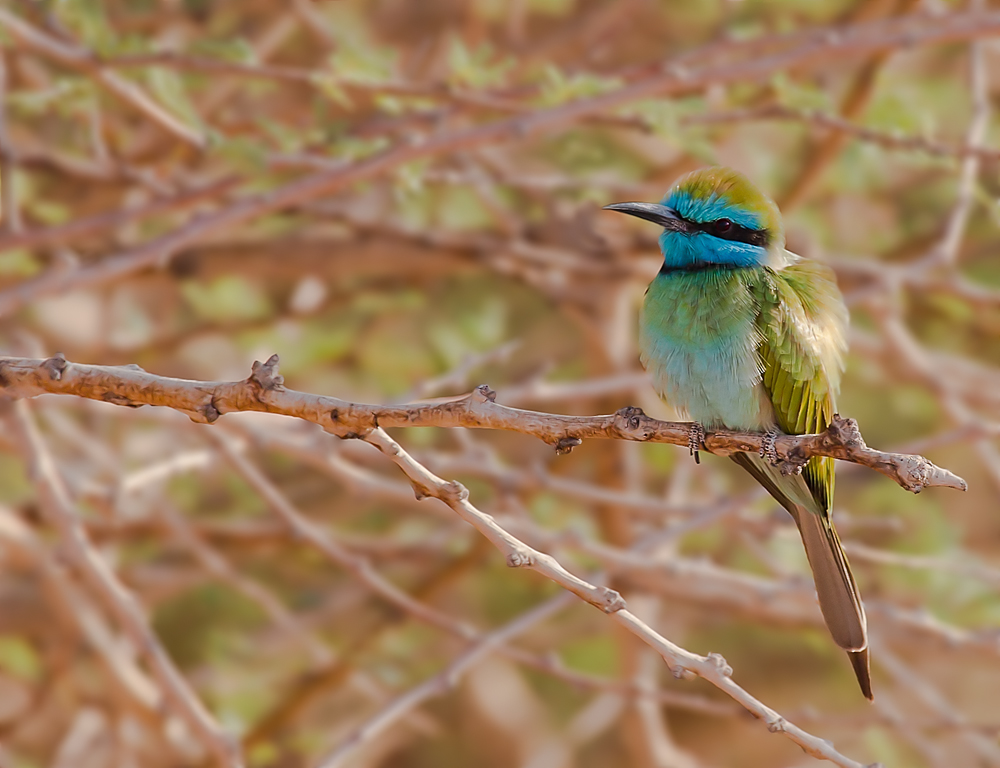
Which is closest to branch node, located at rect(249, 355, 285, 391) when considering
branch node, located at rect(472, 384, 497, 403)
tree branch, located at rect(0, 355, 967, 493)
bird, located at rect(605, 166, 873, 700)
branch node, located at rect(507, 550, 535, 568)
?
tree branch, located at rect(0, 355, 967, 493)

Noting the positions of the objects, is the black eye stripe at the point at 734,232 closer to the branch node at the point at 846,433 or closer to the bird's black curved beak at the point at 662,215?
the bird's black curved beak at the point at 662,215

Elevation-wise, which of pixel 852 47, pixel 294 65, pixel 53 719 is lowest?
pixel 53 719

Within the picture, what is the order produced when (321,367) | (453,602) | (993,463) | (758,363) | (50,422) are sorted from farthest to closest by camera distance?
(453,602) → (321,367) → (50,422) → (993,463) → (758,363)

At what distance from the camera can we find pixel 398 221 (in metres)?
3.70

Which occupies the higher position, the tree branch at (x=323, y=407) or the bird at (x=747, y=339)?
the bird at (x=747, y=339)

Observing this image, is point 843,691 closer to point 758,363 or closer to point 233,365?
point 233,365

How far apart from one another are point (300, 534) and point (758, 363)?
1.04 meters

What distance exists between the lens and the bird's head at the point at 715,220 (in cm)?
212

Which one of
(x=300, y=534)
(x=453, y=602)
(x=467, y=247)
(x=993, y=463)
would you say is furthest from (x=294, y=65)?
(x=993, y=463)

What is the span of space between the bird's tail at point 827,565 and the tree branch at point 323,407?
399mm

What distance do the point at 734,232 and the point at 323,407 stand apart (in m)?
1.03

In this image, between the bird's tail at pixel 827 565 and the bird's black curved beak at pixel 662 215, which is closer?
the bird's tail at pixel 827 565

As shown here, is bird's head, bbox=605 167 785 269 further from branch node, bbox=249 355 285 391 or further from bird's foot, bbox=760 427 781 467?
branch node, bbox=249 355 285 391

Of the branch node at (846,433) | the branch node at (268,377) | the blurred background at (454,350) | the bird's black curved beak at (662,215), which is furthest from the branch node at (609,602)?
the bird's black curved beak at (662,215)
